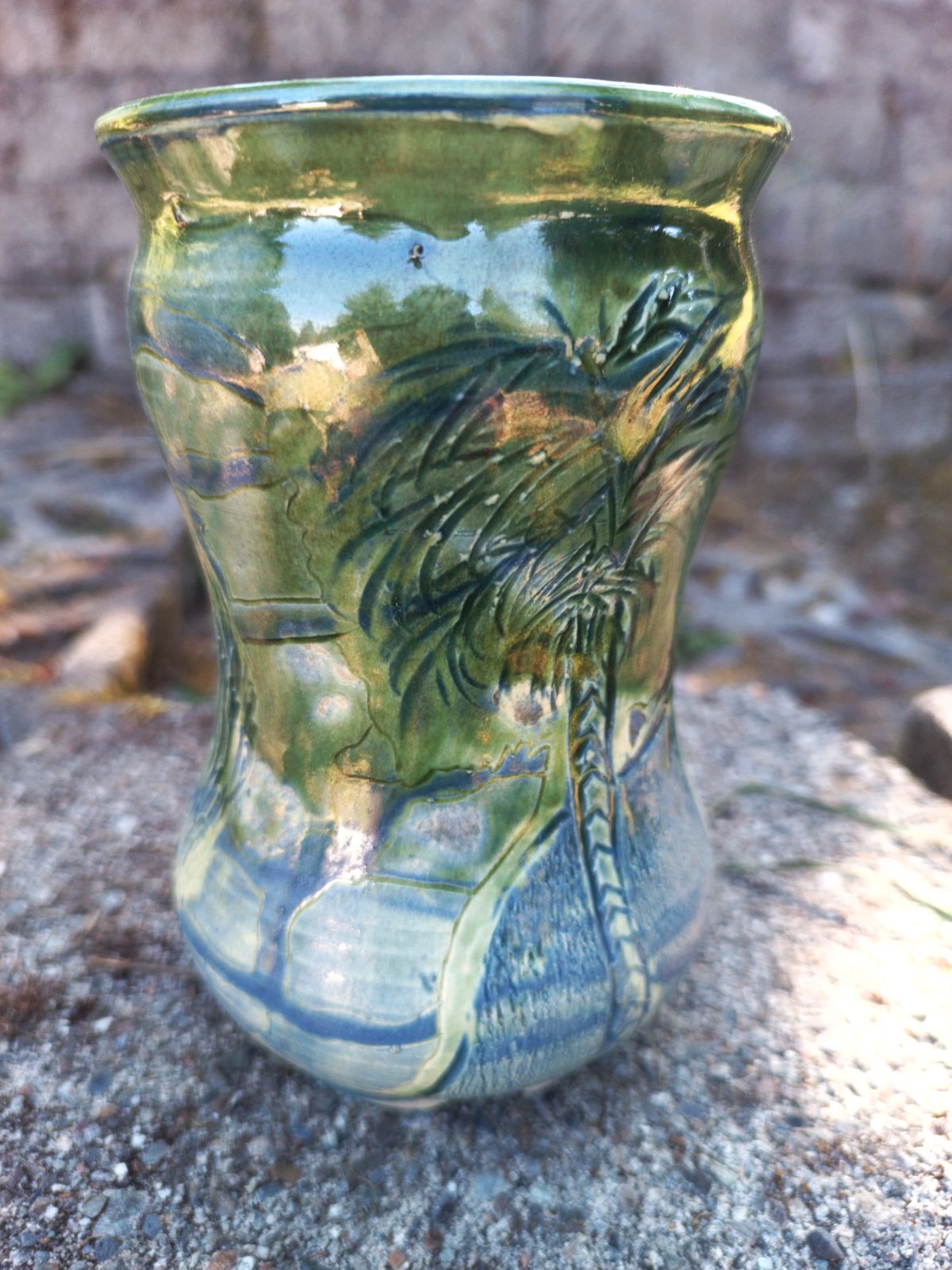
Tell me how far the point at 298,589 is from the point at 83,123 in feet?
8.19

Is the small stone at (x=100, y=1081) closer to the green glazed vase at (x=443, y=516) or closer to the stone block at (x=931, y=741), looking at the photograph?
the green glazed vase at (x=443, y=516)

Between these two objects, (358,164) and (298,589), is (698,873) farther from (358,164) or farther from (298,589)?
(358,164)

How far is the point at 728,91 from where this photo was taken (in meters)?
2.56

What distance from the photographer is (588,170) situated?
58cm

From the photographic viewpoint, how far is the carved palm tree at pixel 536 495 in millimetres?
617

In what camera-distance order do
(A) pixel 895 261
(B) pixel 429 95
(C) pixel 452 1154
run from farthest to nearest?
(A) pixel 895 261
(C) pixel 452 1154
(B) pixel 429 95

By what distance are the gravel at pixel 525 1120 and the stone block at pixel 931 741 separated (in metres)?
0.20

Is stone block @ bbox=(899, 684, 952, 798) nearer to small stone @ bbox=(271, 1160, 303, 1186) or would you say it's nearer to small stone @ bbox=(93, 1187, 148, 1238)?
small stone @ bbox=(271, 1160, 303, 1186)

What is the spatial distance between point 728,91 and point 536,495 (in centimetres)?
238

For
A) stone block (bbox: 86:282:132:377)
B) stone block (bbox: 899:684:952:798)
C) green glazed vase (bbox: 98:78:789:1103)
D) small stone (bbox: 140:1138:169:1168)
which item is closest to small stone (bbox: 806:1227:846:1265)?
green glazed vase (bbox: 98:78:789:1103)

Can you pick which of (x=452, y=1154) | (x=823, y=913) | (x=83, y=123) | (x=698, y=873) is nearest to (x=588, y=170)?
(x=698, y=873)

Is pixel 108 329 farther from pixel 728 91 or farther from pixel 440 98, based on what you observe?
pixel 440 98

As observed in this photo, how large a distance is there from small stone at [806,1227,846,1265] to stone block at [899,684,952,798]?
0.76m

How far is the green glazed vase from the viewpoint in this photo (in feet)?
1.94
